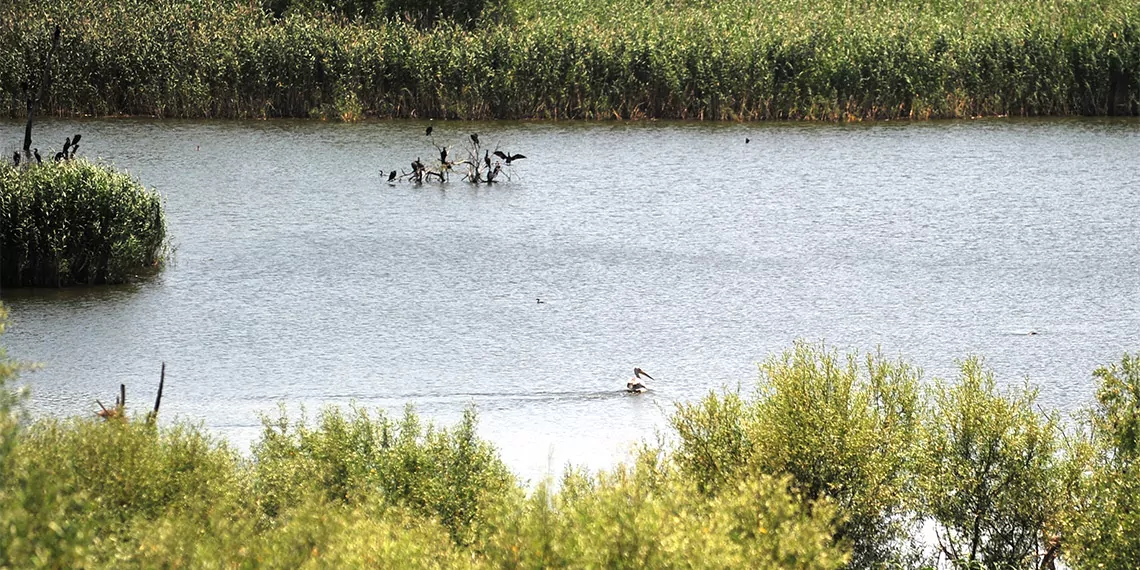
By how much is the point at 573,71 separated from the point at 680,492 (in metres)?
34.3

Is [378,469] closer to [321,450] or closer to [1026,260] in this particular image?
[321,450]

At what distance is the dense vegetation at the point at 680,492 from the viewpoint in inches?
465

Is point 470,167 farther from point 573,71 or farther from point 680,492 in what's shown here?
point 680,492

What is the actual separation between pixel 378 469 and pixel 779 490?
4.32 meters

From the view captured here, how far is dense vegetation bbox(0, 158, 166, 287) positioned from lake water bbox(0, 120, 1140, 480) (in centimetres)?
52

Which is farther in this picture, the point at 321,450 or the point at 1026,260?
the point at 1026,260

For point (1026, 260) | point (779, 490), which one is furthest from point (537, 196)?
point (779, 490)

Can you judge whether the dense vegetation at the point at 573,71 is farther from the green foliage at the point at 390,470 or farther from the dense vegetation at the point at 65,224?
the green foliage at the point at 390,470

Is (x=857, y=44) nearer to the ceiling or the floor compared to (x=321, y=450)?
nearer to the ceiling

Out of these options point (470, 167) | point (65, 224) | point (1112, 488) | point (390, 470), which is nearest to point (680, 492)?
point (390, 470)

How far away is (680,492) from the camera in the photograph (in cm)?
1227

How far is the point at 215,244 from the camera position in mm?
31156

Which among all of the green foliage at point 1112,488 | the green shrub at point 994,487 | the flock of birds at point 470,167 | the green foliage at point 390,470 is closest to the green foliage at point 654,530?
the green foliage at point 390,470

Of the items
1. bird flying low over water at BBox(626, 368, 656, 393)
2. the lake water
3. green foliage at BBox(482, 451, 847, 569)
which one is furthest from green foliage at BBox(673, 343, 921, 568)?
bird flying low over water at BBox(626, 368, 656, 393)
